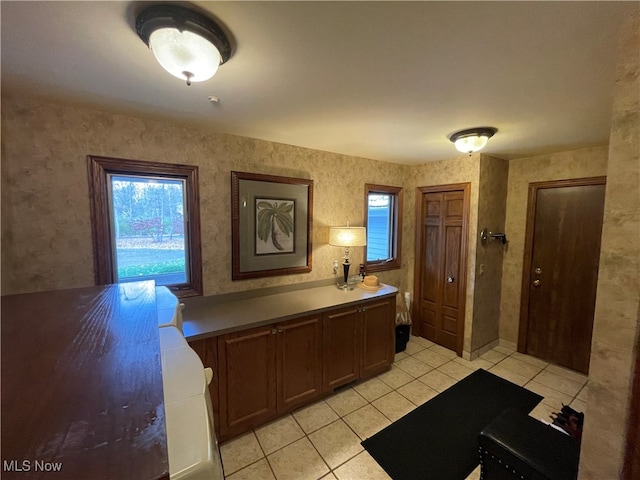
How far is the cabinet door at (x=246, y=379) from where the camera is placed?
1896 mm

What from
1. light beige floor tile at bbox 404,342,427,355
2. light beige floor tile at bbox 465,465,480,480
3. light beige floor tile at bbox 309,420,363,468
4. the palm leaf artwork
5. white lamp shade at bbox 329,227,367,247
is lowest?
light beige floor tile at bbox 465,465,480,480

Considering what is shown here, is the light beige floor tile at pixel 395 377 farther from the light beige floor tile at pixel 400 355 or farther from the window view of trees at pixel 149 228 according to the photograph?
the window view of trees at pixel 149 228

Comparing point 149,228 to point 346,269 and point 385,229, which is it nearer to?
point 346,269

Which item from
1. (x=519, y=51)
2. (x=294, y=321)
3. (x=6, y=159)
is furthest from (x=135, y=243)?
(x=519, y=51)

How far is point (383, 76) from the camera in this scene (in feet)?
4.37

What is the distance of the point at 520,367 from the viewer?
9.81 ft

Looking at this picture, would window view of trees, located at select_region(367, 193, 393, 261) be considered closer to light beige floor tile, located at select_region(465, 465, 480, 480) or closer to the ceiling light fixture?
the ceiling light fixture

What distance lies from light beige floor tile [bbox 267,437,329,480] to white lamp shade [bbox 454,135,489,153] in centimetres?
267

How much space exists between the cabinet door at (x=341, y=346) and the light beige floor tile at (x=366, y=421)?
0.29 metres

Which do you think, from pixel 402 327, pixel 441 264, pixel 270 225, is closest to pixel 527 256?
pixel 441 264

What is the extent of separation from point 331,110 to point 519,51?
102 cm

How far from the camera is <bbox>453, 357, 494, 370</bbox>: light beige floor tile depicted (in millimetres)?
2990

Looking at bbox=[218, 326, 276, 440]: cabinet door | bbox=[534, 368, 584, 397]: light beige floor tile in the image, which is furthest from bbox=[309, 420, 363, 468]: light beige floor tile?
bbox=[534, 368, 584, 397]: light beige floor tile

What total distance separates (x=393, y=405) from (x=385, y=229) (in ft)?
6.95
